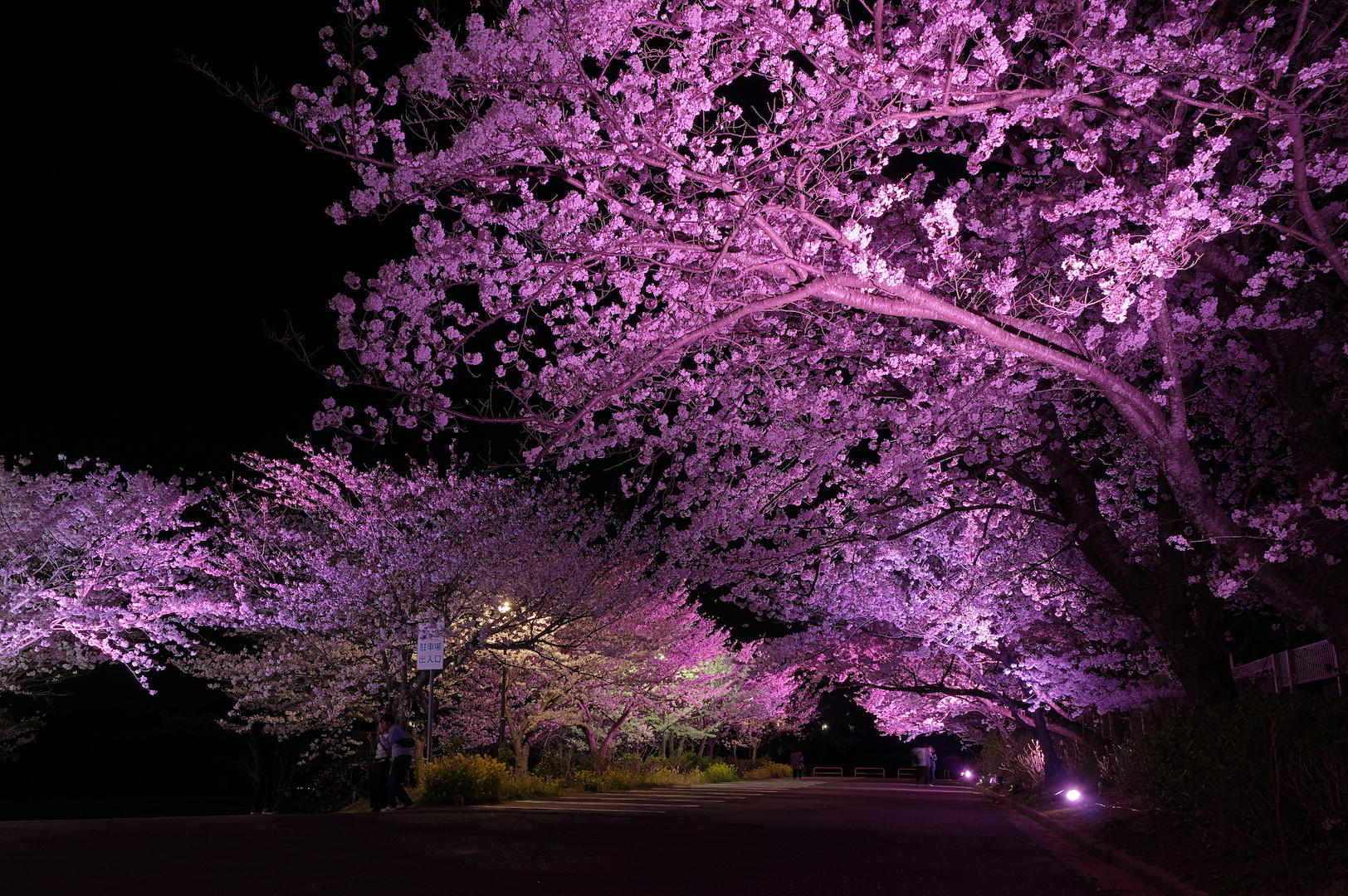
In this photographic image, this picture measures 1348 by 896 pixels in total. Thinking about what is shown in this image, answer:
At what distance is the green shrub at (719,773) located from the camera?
3925 centimetres

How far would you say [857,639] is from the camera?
25.8 metres

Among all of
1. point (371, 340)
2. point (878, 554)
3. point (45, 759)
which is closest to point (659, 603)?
point (878, 554)

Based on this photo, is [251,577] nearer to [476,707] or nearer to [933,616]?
[476,707]

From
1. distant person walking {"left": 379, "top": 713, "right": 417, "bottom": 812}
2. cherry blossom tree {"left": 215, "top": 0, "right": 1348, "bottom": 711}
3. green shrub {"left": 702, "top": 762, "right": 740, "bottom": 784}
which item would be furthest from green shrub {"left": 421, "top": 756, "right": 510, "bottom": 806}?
green shrub {"left": 702, "top": 762, "right": 740, "bottom": 784}

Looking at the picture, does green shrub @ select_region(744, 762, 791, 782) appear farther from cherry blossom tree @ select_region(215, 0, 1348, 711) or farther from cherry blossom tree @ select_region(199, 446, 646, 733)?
cherry blossom tree @ select_region(215, 0, 1348, 711)

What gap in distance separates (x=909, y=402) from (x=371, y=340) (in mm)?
6477

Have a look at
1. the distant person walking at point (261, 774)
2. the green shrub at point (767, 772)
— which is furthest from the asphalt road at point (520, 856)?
the green shrub at point (767, 772)

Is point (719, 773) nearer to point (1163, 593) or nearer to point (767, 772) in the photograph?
point (767, 772)

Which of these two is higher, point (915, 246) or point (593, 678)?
point (915, 246)

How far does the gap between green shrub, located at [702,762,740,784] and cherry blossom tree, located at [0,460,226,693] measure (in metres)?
21.5

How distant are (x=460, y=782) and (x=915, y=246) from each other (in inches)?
469

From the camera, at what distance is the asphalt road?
7195mm

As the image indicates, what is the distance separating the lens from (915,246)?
1130cm

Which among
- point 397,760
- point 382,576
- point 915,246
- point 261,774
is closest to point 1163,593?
point 915,246
